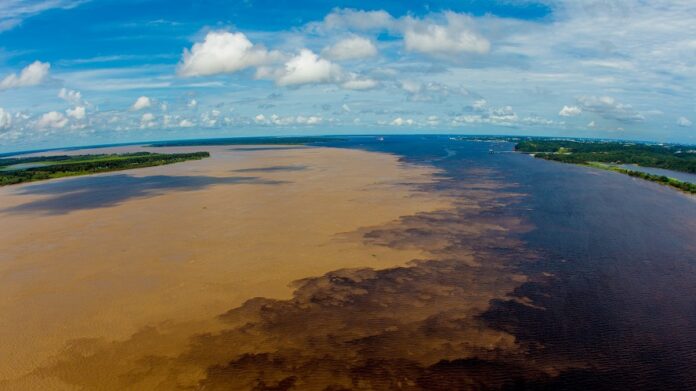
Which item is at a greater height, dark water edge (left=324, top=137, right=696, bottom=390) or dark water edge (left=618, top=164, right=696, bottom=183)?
dark water edge (left=618, top=164, right=696, bottom=183)

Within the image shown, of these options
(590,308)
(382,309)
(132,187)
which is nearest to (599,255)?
(590,308)

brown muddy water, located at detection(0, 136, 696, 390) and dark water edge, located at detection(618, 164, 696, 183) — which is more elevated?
dark water edge, located at detection(618, 164, 696, 183)

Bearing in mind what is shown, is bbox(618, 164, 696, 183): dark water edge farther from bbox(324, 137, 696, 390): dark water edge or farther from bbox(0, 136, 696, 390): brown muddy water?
bbox(324, 137, 696, 390): dark water edge

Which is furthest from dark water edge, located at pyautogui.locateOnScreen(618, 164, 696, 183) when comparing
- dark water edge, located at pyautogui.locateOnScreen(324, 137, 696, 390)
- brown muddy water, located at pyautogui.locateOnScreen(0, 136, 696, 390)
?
dark water edge, located at pyautogui.locateOnScreen(324, 137, 696, 390)

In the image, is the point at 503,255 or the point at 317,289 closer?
the point at 317,289

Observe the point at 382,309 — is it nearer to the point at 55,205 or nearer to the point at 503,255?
the point at 503,255

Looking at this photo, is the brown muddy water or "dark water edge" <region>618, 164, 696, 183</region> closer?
the brown muddy water
